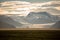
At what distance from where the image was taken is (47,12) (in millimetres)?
1168

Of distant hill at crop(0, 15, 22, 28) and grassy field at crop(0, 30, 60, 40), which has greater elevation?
distant hill at crop(0, 15, 22, 28)

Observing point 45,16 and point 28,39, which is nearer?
point 28,39

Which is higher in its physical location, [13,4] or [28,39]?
[13,4]

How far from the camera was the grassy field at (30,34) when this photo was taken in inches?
36.5

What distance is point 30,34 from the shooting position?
3.11 feet

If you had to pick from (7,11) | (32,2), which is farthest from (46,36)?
(32,2)

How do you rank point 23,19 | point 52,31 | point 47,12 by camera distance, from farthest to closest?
point 47,12 < point 23,19 < point 52,31

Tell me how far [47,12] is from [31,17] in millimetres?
Result: 153

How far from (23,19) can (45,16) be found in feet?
0.57

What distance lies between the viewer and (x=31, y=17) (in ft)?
3.59

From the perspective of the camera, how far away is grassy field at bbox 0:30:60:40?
3.04ft

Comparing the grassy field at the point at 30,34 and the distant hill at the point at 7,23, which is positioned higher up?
the distant hill at the point at 7,23

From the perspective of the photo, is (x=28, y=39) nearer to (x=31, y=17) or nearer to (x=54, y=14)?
(x=31, y=17)

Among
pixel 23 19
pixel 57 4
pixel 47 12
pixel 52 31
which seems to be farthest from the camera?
pixel 57 4
